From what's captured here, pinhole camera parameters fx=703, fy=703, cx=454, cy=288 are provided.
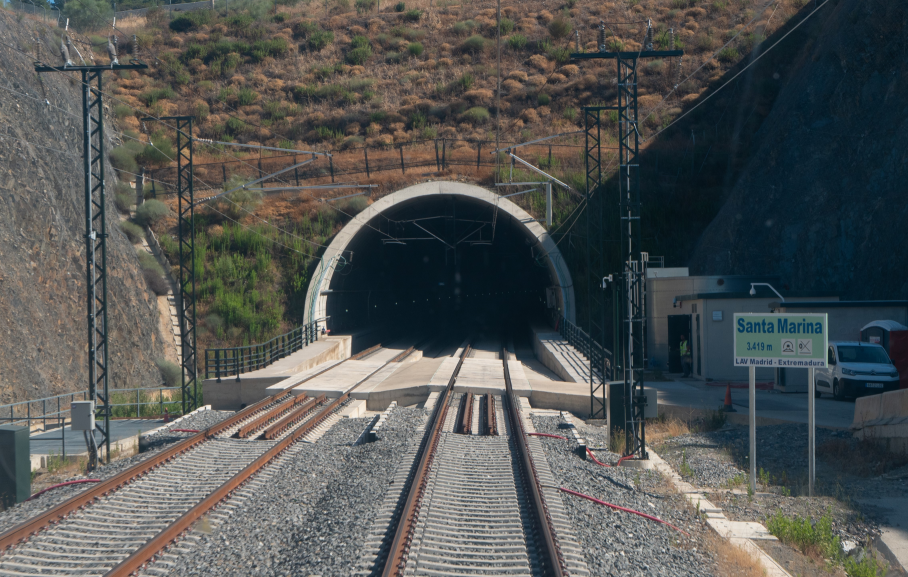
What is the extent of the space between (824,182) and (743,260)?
4.58 m

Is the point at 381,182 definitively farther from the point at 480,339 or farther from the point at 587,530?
the point at 587,530

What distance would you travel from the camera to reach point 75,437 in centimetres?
1540

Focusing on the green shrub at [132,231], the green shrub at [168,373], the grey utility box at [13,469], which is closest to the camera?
the grey utility box at [13,469]

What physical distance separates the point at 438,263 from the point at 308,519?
44354mm

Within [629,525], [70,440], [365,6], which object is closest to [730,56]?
[365,6]

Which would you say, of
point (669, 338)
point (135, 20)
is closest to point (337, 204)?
point (669, 338)

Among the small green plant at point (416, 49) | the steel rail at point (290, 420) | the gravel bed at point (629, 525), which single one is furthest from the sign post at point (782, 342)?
the small green plant at point (416, 49)

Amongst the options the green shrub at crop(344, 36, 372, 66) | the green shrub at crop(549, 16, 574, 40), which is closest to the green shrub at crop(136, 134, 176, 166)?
the green shrub at crop(344, 36, 372, 66)

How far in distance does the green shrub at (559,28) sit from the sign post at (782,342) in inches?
1953

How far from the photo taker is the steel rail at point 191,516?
20.9 feet

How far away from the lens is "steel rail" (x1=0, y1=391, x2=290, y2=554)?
7191mm

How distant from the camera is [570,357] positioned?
25.7 meters

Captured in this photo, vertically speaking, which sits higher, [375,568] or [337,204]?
[337,204]

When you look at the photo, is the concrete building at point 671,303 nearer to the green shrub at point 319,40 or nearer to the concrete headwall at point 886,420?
the concrete headwall at point 886,420
